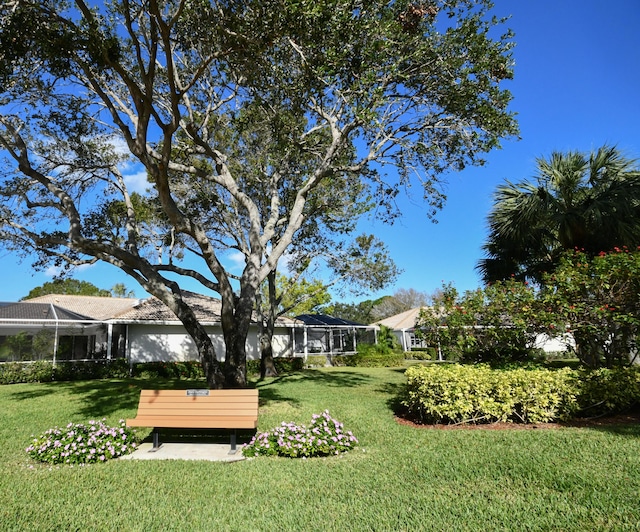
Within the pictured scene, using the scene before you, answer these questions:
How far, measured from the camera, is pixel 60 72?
8328 millimetres

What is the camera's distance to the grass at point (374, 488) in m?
3.67

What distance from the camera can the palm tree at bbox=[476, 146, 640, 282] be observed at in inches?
411

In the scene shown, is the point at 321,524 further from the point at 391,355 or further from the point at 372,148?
the point at 391,355

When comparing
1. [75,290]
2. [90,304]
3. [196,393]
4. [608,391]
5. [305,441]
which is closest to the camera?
[305,441]

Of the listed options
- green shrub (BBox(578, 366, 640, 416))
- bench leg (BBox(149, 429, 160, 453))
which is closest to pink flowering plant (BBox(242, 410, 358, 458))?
bench leg (BBox(149, 429, 160, 453))

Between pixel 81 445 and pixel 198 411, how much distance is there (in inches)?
63.6

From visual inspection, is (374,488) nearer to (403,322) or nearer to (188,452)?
(188,452)

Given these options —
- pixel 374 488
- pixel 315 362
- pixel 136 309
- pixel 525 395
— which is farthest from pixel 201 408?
pixel 315 362

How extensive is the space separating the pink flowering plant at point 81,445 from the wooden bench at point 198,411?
31 cm

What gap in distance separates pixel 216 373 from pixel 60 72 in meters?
7.18

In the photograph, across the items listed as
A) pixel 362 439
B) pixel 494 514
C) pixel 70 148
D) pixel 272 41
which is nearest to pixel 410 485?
pixel 494 514

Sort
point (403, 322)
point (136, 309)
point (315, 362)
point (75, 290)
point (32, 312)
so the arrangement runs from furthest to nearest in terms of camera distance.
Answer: point (75, 290) → point (403, 322) → point (315, 362) → point (136, 309) → point (32, 312)

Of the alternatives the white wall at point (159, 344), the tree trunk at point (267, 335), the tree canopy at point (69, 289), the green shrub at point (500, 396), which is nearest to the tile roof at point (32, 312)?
the white wall at point (159, 344)

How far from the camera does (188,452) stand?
622 cm
